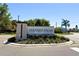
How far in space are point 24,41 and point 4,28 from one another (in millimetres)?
37527

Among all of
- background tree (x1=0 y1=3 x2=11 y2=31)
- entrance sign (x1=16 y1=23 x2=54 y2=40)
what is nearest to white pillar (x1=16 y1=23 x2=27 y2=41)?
entrance sign (x1=16 y1=23 x2=54 y2=40)

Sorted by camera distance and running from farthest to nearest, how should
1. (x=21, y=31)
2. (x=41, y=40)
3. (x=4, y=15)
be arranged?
(x=4, y=15), (x=21, y=31), (x=41, y=40)

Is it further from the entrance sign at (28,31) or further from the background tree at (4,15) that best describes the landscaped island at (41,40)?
the background tree at (4,15)

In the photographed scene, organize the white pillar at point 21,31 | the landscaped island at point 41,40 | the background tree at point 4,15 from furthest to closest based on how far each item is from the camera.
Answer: the background tree at point 4,15 → the white pillar at point 21,31 → the landscaped island at point 41,40

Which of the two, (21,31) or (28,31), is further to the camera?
Result: (28,31)

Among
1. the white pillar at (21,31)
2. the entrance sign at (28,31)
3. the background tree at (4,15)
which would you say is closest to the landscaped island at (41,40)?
the white pillar at (21,31)

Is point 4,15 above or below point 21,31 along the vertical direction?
above

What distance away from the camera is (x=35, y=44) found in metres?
20.0

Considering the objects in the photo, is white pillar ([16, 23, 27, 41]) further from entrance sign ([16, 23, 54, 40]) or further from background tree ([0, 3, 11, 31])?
background tree ([0, 3, 11, 31])

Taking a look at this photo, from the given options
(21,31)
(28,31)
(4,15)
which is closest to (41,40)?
(28,31)

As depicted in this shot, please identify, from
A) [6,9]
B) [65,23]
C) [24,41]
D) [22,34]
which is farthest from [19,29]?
[65,23]

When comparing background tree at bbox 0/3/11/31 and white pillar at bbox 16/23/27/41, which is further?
background tree at bbox 0/3/11/31

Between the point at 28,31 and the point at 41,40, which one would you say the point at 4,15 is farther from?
the point at 41,40

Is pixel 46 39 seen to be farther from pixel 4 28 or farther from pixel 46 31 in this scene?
pixel 4 28
